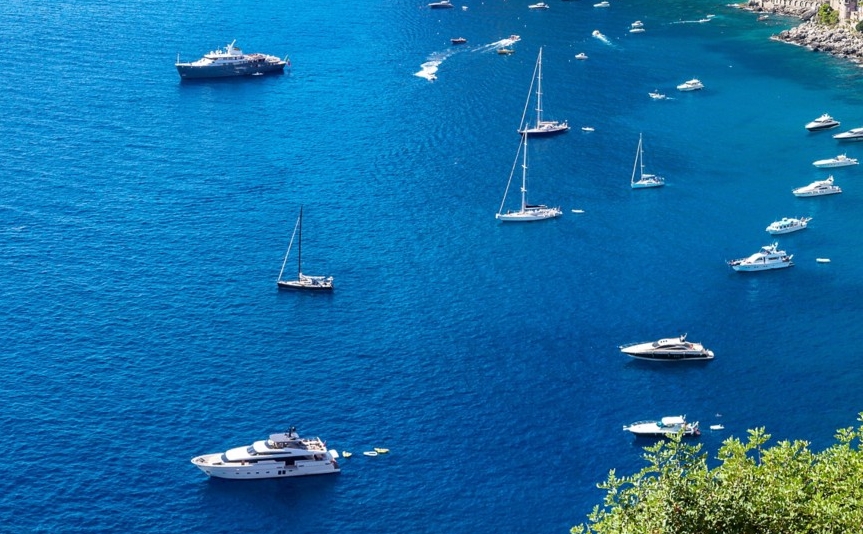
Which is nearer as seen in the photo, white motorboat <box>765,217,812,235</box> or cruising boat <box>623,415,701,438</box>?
cruising boat <box>623,415,701,438</box>

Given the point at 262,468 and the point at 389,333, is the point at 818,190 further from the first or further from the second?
the point at 262,468

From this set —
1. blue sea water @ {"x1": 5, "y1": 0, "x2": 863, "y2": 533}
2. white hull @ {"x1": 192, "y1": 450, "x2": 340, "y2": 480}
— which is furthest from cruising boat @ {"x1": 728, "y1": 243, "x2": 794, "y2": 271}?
white hull @ {"x1": 192, "y1": 450, "x2": 340, "y2": 480}

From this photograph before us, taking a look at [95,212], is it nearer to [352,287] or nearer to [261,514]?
[352,287]

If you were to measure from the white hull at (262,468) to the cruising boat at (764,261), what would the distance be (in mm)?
67574

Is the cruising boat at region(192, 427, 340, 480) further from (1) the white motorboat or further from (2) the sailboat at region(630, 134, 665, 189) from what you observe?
(2) the sailboat at region(630, 134, 665, 189)

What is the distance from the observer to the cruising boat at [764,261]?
164 metres

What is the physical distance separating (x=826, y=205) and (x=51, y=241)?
367 ft

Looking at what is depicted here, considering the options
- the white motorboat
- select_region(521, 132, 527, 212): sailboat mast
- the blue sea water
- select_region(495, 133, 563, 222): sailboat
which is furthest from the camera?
select_region(521, 132, 527, 212): sailboat mast

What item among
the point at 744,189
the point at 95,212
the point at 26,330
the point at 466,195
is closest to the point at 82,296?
the point at 26,330

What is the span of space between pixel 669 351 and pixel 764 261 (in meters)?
30.2

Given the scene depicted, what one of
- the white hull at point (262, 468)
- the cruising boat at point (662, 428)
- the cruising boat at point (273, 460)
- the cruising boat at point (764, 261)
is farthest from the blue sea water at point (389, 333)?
the cruising boat at point (764, 261)

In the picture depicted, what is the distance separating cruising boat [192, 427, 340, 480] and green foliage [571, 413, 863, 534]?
49597mm

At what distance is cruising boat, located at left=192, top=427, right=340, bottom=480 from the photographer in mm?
119812

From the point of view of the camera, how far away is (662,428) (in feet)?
417
